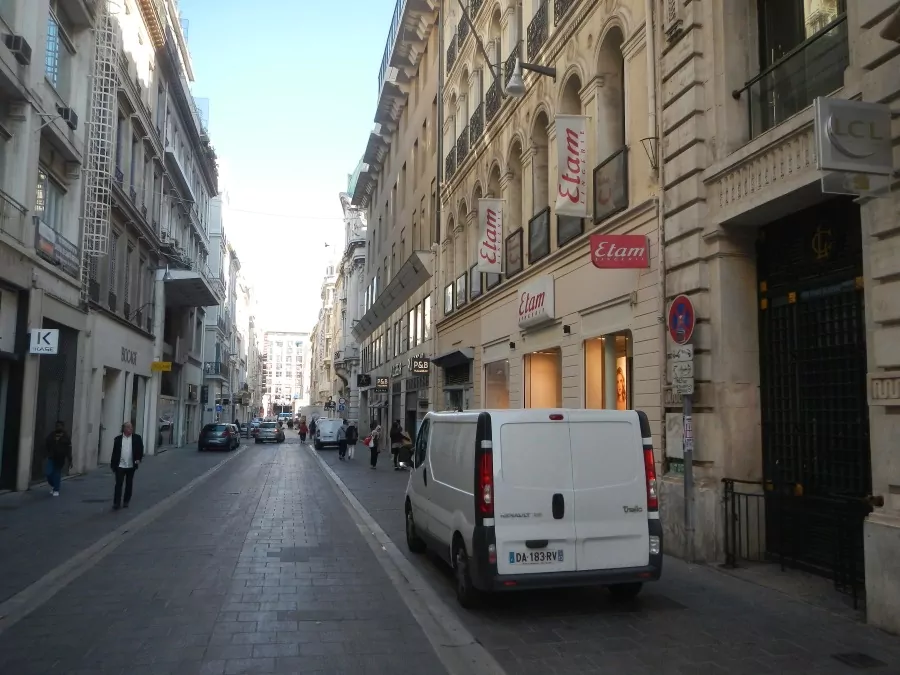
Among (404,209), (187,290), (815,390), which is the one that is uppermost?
(404,209)

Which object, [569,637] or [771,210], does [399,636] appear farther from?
[771,210]

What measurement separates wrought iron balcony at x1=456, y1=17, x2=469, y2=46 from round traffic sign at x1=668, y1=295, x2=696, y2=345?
1732 cm

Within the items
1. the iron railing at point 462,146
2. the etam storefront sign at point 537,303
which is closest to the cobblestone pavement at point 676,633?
the etam storefront sign at point 537,303

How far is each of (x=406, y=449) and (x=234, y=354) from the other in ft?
199

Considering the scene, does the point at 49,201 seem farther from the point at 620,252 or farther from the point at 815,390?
the point at 815,390

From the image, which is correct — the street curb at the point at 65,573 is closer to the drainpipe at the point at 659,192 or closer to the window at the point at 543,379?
the drainpipe at the point at 659,192

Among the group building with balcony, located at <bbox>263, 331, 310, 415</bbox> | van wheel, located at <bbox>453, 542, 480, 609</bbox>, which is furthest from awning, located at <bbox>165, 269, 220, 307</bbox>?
building with balcony, located at <bbox>263, 331, 310, 415</bbox>

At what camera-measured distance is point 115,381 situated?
27438 mm

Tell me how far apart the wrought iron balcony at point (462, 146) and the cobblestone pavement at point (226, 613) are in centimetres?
1507

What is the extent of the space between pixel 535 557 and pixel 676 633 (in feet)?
4.48

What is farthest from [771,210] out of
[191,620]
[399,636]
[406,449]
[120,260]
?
[120,260]

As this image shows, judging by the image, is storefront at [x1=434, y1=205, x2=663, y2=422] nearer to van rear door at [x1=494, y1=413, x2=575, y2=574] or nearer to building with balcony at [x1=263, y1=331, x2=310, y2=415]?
van rear door at [x1=494, y1=413, x2=575, y2=574]

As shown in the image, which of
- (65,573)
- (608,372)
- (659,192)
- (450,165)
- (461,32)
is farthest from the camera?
(450,165)

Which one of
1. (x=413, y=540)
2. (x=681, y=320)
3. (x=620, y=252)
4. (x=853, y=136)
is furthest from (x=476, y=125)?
(x=853, y=136)
